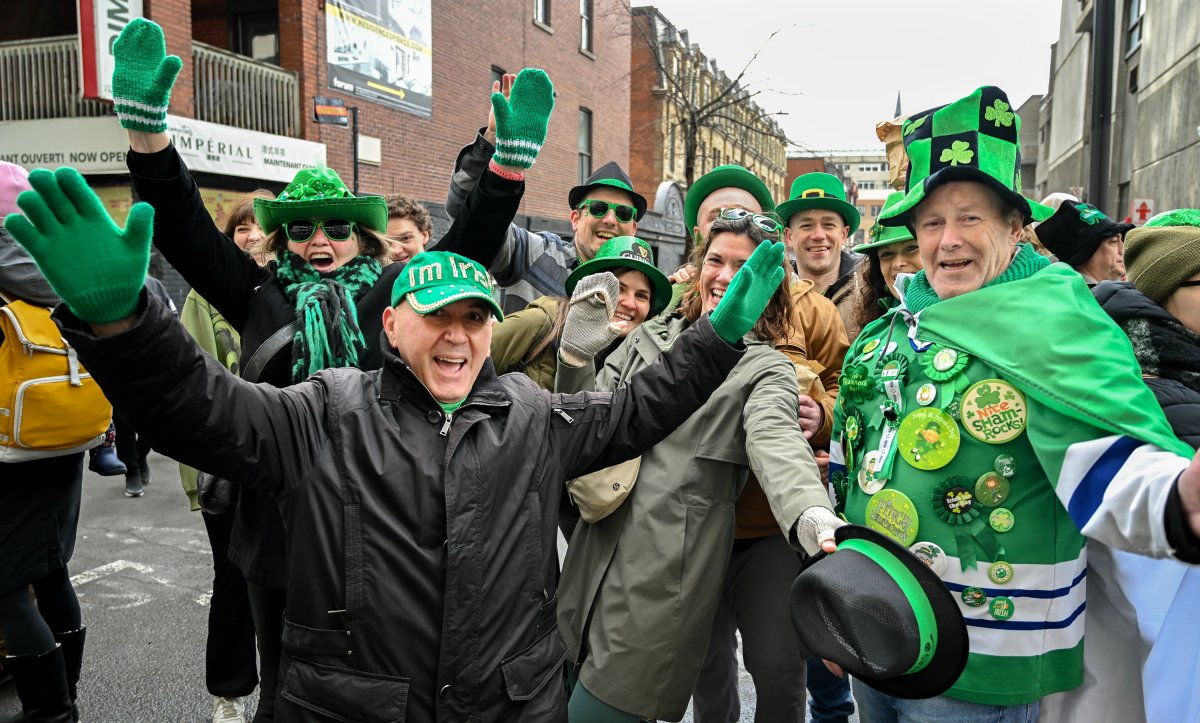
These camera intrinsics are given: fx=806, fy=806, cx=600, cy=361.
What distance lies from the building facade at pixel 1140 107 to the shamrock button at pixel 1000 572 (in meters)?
7.33

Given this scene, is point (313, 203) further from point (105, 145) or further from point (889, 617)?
point (105, 145)

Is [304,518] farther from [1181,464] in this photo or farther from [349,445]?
[1181,464]

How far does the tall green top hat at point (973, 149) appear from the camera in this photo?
1.98 m

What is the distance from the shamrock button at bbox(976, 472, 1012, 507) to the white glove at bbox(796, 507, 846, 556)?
308 mm

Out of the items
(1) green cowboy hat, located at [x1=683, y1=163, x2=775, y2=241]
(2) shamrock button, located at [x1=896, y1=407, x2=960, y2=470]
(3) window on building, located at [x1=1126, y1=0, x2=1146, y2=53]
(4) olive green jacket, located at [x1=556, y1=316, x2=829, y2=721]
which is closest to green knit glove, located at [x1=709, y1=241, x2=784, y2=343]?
(4) olive green jacket, located at [x1=556, y1=316, x2=829, y2=721]

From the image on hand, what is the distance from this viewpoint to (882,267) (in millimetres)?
3260

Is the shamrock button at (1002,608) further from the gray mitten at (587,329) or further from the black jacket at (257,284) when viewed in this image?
the black jacket at (257,284)

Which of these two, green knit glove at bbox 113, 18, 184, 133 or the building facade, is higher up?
the building facade

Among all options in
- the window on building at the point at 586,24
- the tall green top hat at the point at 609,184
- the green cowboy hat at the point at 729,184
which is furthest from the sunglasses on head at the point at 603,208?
the window on building at the point at 586,24

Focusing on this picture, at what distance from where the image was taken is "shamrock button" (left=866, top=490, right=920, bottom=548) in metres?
1.90

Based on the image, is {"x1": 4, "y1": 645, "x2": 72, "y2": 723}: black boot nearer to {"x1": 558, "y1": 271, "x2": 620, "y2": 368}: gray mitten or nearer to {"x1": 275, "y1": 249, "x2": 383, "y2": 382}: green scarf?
{"x1": 275, "y1": 249, "x2": 383, "y2": 382}: green scarf

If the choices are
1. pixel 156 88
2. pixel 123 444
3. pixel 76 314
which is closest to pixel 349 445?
pixel 76 314

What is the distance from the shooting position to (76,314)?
1.33m

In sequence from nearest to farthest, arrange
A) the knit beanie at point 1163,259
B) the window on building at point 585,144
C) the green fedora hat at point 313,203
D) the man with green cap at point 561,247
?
the knit beanie at point 1163,259
the green fedora hat at point 313,203
the man with green cap at point 561,247
the window on building at point 585,144
